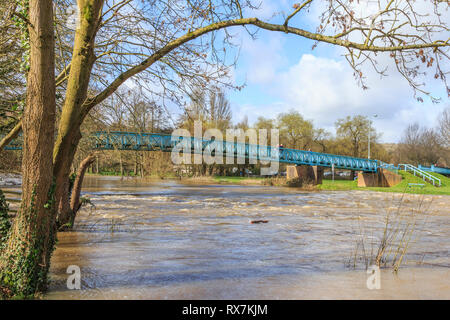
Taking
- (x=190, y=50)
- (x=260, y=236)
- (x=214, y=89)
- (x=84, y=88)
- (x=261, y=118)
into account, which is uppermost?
(x=261, y=118)

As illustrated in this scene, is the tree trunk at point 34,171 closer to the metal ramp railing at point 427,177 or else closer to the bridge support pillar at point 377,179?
the metal ramp railing at point 427,177

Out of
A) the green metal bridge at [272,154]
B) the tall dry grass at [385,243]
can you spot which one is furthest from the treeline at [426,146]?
the tall dry grass at [385,243]

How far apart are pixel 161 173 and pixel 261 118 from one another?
22.0 meters

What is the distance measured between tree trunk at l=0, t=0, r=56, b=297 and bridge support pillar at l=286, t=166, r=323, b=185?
42.2 metres

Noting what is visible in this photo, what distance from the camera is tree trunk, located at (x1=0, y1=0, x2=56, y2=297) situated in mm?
4996

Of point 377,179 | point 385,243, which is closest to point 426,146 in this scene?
point 377,179

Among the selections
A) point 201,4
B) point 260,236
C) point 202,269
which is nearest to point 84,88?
point 201,4

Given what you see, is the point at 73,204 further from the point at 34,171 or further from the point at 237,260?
the point at 34,171

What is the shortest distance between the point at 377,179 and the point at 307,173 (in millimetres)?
9096

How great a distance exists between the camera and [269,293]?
5793 millimetres

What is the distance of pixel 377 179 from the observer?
4859 centimetres

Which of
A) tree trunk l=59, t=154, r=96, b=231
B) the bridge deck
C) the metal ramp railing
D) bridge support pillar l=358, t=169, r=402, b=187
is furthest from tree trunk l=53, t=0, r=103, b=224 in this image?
bridge support pillar l=358, t=169, r=402, b=187
